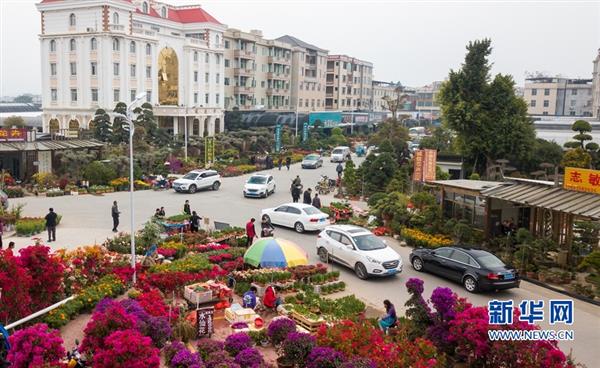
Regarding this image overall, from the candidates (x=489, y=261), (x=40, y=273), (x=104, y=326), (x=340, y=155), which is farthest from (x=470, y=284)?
(x=340, y=155)

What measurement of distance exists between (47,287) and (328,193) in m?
25.7

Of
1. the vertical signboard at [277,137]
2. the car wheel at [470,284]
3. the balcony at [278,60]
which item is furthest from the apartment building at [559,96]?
the car wheel at [470,284]

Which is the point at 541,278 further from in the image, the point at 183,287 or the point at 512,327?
the point at 183,287

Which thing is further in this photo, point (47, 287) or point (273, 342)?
point (47, 287)

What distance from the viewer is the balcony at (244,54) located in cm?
7506

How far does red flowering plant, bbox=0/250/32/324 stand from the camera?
40.9ft

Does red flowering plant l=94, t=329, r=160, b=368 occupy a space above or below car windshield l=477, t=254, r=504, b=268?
above

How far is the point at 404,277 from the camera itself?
19.5m

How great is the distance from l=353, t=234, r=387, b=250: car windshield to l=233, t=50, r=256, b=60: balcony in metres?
59.4

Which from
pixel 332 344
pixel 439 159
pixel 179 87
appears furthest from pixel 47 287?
pixel 179 87

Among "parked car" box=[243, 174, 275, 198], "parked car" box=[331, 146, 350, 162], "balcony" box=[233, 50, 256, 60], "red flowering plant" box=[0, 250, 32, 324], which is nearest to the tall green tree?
"parked car" box=[243, 174, 275, 198]

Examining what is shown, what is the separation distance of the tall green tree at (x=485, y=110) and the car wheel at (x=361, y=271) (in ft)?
75.7

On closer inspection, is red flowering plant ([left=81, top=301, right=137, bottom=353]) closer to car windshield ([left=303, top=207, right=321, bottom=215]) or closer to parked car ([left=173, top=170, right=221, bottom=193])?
car windshield ([left=303, top=207, right=321, bottom=215])

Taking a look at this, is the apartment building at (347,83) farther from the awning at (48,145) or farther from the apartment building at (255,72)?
the awning at (48,145)
